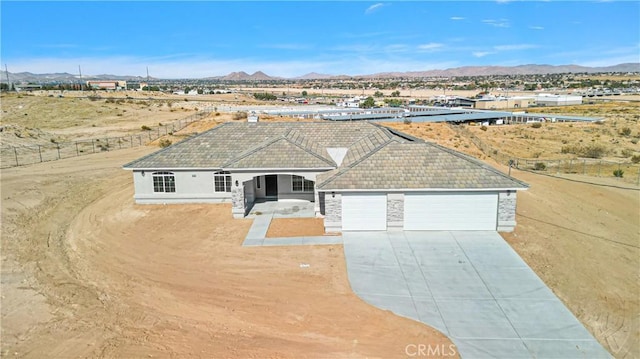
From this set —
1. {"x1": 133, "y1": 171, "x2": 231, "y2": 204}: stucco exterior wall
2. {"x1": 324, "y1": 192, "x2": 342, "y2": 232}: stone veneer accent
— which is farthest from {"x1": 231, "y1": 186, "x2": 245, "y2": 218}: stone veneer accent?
{"x1": 324, "y1": 192, "x2": 342, "y2": 232}: stone veneer accent

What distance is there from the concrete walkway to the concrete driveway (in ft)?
5.53

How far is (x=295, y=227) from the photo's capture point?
22.1 metres

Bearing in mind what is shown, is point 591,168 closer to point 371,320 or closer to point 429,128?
point 429,128

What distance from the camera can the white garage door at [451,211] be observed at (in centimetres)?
2056

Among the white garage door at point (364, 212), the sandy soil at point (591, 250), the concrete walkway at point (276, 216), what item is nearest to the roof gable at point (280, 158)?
the concrete walkway at point (276, 216)

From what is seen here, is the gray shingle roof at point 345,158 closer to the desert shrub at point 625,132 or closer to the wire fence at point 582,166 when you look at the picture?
the wire fence at point 582,166

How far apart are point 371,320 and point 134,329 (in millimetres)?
7265

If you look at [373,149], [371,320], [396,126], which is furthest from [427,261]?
[396,126]

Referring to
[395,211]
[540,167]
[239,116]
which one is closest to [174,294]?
[395,211]

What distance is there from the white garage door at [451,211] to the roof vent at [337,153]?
6.63 metres

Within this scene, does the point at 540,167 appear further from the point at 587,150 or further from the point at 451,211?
the point at 451,211

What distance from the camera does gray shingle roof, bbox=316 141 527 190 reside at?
20391 millimetres

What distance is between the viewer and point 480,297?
14648mm

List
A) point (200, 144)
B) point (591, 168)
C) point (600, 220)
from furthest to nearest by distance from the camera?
point (591, 168) → point (200, 144) → point (600, 220)
